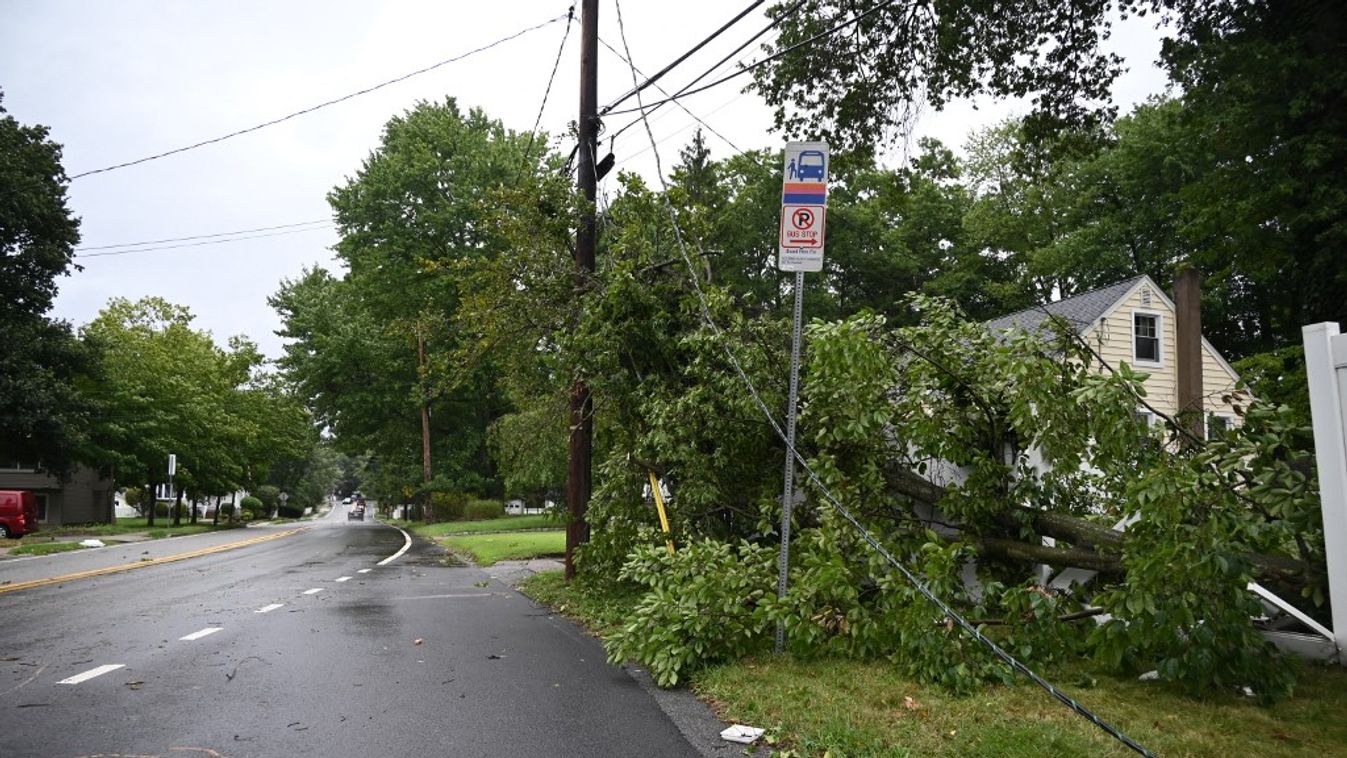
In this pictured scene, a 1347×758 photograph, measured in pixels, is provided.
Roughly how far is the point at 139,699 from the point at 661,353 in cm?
555

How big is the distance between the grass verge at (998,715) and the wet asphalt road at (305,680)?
0.48 metres

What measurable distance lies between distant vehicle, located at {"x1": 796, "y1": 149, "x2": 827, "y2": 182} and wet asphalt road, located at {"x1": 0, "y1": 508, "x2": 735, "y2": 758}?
3.90 m

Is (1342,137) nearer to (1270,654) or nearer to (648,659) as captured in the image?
(1270,654)

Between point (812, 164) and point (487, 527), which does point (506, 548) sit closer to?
point (487, 527)

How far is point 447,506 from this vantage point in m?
41.1

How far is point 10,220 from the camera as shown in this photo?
2739 cm

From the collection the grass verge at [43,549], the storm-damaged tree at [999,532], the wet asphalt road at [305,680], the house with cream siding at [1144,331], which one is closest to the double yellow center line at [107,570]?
the wet asphalt road at [305,680]

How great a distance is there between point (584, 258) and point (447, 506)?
105 feet

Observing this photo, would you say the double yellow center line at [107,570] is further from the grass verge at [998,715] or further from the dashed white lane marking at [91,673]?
the grass verge at [998,715]

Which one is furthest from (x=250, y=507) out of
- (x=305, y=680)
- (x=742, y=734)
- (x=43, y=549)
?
(x=742, y=734)

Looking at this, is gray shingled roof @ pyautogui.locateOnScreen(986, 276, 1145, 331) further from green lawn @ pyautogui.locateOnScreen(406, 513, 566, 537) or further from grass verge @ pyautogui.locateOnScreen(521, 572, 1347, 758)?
green lawn @ pyautogui.locateOnScreen(406, 513, 566, 537)

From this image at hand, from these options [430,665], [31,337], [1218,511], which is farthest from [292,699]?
[31,337]

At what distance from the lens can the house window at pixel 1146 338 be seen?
21.2m

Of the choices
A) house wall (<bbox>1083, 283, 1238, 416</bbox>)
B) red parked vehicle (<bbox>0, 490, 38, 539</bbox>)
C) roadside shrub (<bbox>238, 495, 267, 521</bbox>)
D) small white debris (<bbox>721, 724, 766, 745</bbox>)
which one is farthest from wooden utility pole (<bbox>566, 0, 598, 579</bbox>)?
roadside shrub (<bbox>238, 495, 267, 521</bbox>)
